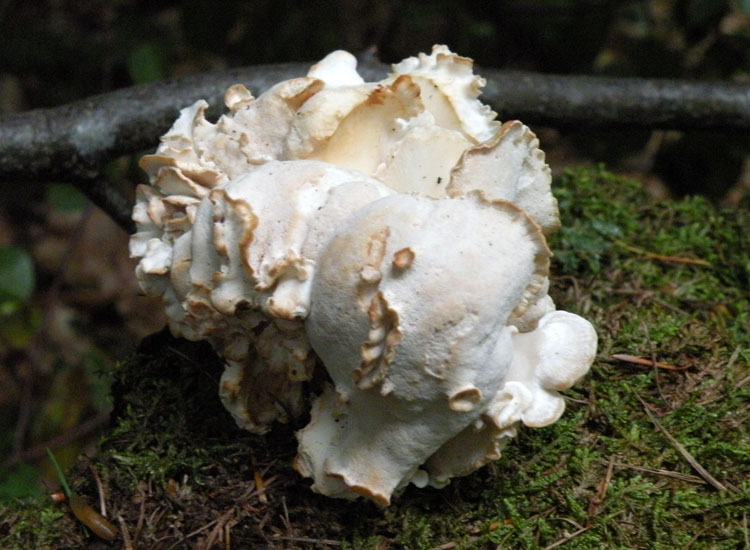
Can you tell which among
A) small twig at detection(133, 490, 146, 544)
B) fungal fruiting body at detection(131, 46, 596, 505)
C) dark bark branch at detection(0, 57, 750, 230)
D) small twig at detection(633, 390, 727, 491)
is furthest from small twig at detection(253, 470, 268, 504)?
dark bark branch at detection(0, 57, 750, 230)

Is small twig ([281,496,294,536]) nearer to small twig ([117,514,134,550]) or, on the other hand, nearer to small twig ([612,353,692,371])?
small twig ([117,514,134,550])

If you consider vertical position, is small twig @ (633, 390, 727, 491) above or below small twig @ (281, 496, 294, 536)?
above

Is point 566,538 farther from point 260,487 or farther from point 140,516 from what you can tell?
point 140,516

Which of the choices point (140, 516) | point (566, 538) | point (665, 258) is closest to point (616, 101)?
point (665, 258)

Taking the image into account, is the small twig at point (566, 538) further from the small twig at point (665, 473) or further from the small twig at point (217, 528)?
the small twig at point (217, 528)

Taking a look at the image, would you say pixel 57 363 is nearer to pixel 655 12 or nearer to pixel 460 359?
pixel 460 359

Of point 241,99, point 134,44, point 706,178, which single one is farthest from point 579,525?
point 134,44
